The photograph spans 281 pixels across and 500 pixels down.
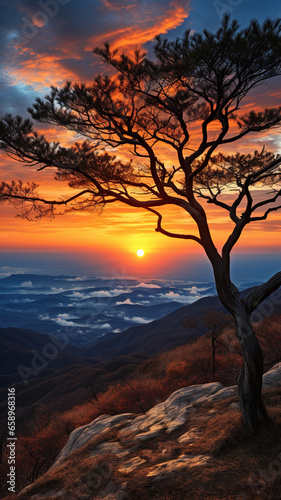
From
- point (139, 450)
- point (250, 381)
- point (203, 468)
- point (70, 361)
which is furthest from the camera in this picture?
point (70, 361)

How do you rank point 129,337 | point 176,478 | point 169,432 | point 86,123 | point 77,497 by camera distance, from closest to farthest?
point 176,478
point 77,497
point 169,432
point 86,123
point 129,337

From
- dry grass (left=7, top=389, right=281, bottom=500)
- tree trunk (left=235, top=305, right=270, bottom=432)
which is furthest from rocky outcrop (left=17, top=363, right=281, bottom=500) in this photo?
tree trunk (left=235, top=305, right=270, bottom=432)

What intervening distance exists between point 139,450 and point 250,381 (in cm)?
334

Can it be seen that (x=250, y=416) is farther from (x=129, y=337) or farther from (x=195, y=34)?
(x=129, y=337)

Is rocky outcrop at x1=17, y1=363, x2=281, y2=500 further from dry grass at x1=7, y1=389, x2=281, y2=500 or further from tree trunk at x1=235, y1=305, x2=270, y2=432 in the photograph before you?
tree trunk at x1=235, y1=305, x2=270, y2=432

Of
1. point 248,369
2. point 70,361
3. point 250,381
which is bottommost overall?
point 70,361

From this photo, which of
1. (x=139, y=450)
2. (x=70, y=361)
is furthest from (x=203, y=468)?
(x=70, y=361)

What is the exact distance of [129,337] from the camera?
190 metres

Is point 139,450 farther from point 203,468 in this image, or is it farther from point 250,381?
point 250,381

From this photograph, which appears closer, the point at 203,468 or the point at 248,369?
the point at 203,468

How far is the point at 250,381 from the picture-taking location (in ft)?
22.3

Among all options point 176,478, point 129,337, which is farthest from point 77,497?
point 129,337

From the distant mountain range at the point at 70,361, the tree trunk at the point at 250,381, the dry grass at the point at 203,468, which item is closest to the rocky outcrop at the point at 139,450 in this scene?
the dry grass at the point at 203,468

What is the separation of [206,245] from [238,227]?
3.86ft
